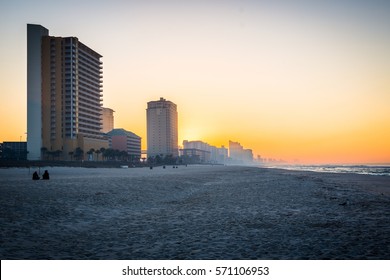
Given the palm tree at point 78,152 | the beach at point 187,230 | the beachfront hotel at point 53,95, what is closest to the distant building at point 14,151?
the beachfront hotel at point 53,95

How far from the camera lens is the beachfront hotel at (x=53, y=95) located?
162 m

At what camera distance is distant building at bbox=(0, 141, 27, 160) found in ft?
482

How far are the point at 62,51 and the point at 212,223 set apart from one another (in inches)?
7067

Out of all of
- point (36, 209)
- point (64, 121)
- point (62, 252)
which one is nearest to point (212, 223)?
point (62, 252)

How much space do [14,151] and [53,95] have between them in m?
37.0

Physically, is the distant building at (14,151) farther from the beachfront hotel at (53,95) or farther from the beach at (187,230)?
the beach at (187,230)

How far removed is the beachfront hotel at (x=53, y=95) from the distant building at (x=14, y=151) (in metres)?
4.61

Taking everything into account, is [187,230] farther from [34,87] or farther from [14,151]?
[34,87]

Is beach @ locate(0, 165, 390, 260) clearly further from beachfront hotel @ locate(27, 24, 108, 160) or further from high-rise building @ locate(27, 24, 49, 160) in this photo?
high-rise building @ locate(27, 24, 49, 160)

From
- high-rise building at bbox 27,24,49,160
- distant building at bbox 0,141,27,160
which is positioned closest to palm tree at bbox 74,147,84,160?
high-rise building at bbox 27,24,49,160

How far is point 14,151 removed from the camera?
158m

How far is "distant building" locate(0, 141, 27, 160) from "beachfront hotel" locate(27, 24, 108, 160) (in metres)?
4.61

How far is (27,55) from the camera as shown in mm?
163375
